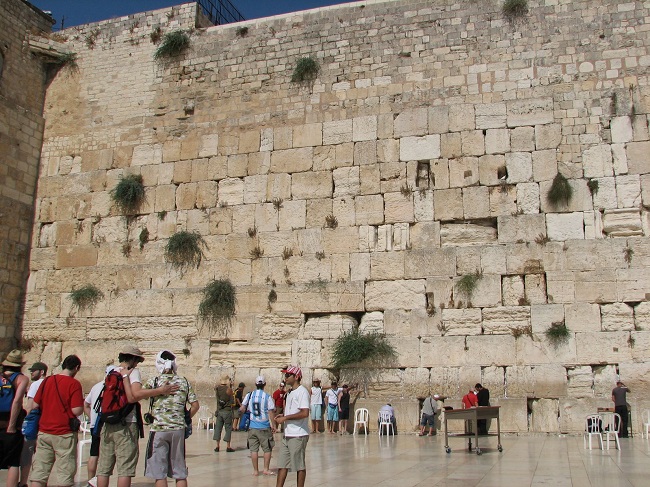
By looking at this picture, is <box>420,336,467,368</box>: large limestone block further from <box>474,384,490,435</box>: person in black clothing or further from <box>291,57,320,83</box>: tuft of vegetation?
<box>291,57,320,83</box>: tuft of vegetation

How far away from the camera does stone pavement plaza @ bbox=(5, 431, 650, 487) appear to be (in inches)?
264

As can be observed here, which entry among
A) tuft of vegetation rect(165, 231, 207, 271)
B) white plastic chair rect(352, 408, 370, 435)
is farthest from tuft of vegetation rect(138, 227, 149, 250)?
white plastic chair rect(352, 408, 370, 435)

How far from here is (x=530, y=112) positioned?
41.9ft

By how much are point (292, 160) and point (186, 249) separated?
8.98 ft

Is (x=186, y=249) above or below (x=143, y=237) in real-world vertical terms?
below

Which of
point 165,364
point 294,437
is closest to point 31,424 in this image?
point 165,364

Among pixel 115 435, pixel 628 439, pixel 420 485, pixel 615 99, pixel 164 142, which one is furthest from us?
pixel 164 142

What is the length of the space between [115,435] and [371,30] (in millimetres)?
10422

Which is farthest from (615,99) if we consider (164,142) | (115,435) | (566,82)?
(115,435)

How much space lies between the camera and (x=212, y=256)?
13.8 metres

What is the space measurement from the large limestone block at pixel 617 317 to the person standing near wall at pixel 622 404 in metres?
1.16

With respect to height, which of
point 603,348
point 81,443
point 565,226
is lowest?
point 81,443

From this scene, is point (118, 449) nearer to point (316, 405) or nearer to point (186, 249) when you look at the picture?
point (316, 405)

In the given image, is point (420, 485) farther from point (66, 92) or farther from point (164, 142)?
point (66, 92)
